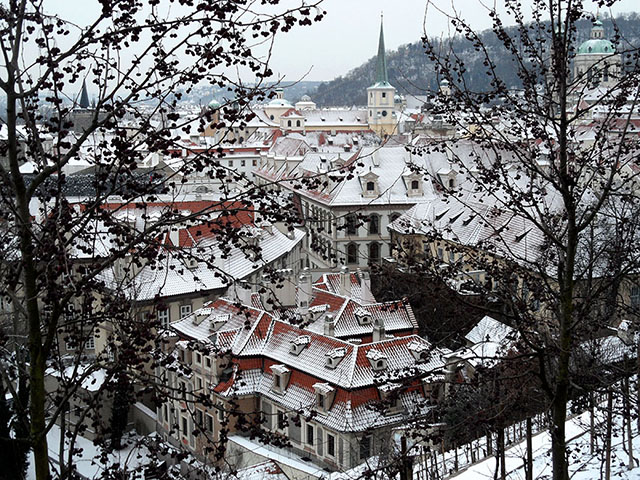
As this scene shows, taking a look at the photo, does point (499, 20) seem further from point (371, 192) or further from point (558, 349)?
point (371, 192)

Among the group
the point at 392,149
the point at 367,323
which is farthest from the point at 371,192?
the point at 367,323

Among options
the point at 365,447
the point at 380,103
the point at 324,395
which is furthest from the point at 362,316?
the point at 380,103

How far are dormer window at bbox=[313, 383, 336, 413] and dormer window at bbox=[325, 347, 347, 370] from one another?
701 millimetres

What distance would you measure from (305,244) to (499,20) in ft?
144

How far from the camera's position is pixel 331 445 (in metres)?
21.6

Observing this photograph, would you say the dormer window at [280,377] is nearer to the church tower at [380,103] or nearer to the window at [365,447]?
the window at [365,447]

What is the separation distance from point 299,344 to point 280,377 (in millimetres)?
1157

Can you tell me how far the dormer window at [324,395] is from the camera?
21984 mm

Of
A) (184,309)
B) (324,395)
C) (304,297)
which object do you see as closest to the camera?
(324,395)

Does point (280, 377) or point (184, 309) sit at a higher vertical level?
point (280, 377)

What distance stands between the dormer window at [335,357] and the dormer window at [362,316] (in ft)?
12.6

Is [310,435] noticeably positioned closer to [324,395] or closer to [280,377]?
[324,395]

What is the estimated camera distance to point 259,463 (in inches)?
766

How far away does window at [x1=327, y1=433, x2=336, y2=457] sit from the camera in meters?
21.5
